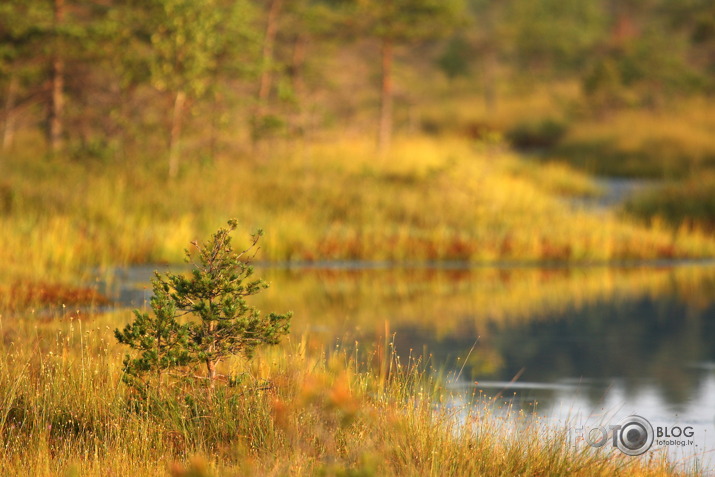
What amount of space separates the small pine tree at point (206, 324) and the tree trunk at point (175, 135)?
13173 mm

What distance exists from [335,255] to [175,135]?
4.81m

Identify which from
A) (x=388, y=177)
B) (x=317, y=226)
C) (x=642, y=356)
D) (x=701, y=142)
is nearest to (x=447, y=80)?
(x=701, y=142)

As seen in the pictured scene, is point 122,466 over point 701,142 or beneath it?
beneath

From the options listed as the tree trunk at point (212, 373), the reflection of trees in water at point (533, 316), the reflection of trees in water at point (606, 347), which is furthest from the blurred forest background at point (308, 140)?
the tree trunk at point (212, 373)

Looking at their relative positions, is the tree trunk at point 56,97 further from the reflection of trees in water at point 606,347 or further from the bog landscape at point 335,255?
the reflection of trees in water at point 606,347

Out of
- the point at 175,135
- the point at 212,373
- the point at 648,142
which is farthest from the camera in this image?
the point at 648,142

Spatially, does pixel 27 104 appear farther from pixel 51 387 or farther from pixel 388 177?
pixel 51 387

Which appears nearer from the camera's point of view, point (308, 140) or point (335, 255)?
point (335, 255)

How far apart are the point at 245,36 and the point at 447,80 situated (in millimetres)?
25378

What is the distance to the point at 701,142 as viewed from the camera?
2878 cm

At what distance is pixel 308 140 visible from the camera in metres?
25.8

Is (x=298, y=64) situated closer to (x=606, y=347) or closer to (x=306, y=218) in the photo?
(x=306, y=218)

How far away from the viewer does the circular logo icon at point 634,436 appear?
255 inches

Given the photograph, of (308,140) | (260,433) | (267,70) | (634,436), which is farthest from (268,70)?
(260,433)
